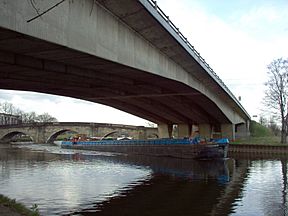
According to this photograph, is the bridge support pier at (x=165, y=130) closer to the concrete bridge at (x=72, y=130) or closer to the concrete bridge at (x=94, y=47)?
the concrete bridge at (x=72, y=130)

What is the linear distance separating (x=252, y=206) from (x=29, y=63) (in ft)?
37.2

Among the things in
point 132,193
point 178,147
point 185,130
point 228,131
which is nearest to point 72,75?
point 132,193

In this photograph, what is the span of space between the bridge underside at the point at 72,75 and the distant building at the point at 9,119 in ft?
341

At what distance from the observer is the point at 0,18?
899cm

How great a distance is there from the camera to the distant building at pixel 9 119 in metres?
136

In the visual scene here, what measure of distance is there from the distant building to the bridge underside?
103874mm

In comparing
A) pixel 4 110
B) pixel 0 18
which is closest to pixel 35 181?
pixel 0 18

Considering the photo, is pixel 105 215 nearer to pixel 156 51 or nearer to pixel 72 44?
pixel 72 44

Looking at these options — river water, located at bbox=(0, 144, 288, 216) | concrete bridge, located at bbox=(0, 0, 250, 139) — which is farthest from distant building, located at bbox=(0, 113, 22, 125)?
river water, located at bbox=(0, 144, 288, 216)

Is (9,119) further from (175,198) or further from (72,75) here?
(175,198)

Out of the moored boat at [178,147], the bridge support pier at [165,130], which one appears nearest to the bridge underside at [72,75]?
the moored boat at [178,147]

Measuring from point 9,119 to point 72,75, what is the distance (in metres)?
131

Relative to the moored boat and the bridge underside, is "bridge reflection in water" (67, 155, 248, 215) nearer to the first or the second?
the bridge underside

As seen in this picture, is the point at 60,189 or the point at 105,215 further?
the point at 60,189
